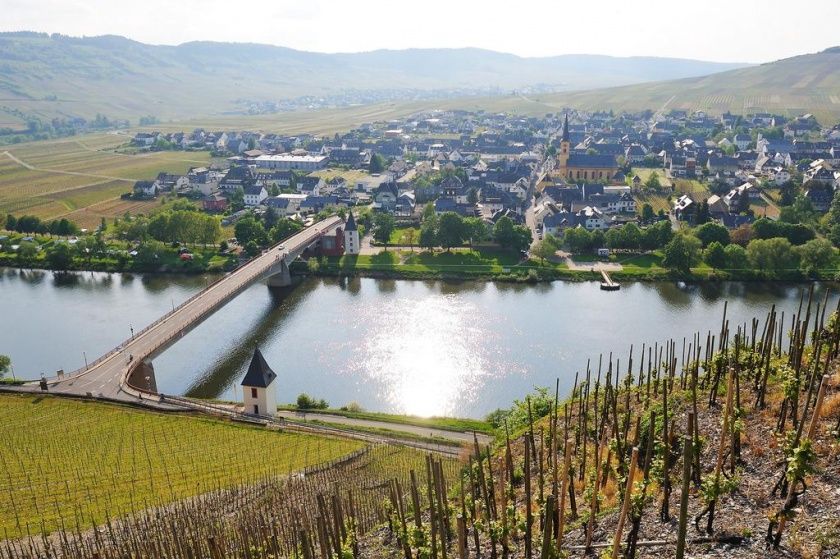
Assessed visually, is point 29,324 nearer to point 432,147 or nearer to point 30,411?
point 30,411

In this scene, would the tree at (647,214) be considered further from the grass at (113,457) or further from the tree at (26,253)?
the tree at (26,253)

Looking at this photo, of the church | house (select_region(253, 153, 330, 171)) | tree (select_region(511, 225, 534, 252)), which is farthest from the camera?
house (select_region(253, 153, 330, 171))

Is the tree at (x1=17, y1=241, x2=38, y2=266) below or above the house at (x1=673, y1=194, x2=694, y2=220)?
below

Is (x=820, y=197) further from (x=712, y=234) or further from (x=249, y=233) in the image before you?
(x=249, y=233)

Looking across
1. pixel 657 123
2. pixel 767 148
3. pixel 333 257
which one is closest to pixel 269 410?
pixel 333 257

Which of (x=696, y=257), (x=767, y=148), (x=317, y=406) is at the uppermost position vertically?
(x=767, y=148)

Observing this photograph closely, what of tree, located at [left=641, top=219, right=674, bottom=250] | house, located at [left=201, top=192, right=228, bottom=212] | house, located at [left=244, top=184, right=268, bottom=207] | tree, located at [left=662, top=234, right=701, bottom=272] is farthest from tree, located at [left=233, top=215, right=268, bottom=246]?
tree, located at [left=662, top=234, right=701, bottom=272]

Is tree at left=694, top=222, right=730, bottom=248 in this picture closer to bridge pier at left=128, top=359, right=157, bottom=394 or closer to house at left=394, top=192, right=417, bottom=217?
house at left=394, top=192, right=417, bottom=217
